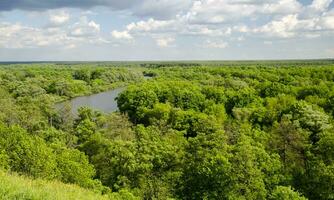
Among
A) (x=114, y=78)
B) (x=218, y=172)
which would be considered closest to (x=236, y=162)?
(x=218, y=172)

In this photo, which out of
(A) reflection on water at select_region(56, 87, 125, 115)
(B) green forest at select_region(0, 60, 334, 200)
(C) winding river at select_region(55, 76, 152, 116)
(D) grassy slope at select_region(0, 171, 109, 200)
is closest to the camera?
(D) grassy slope at select_region(0, 171, 109, 200)

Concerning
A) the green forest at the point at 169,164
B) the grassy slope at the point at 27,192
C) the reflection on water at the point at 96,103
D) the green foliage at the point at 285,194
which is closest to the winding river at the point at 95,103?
the reflection on water at the point at 96,103

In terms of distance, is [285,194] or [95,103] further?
[95,103]

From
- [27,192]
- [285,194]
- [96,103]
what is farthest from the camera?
[96,103]

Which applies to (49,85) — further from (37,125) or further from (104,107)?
(37,125)

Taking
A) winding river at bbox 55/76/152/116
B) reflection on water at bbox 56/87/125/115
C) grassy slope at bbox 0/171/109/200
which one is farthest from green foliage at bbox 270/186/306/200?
winding river at bbox 55/76/152/116

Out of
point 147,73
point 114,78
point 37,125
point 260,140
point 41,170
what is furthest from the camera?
point 147,73

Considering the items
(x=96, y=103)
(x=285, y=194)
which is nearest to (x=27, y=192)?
(x=285, y=194)

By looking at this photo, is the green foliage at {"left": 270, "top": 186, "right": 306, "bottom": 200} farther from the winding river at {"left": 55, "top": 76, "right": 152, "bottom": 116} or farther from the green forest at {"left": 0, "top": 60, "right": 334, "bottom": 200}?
the winding river at {"left": 55, "top": 76, "right": 152, "bottom": 116}

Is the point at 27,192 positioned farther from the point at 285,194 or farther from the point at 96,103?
the point at 96,103

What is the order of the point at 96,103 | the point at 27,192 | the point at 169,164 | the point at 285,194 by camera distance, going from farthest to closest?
the point at 96,103
the point at 169,164
the point at 285,194
the point at 27,192

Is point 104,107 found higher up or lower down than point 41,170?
lower down
